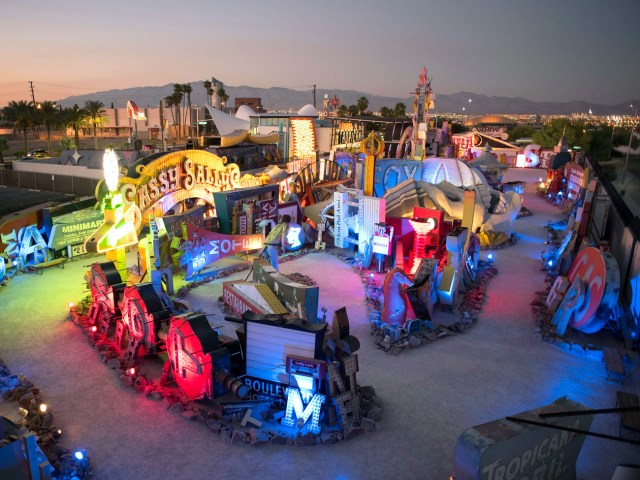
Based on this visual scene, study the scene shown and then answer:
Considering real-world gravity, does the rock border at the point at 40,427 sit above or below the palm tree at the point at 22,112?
below

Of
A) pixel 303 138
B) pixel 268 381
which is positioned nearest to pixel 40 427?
pixel 268 381

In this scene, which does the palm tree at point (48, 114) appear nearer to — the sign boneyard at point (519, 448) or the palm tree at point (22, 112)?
the palm tree at point (22, 112)

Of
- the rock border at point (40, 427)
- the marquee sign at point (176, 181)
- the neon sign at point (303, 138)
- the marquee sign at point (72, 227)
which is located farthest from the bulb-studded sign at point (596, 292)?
the neon sign at point (303, 138)

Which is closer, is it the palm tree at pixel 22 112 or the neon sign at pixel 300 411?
the neon sign at pixel 300 411

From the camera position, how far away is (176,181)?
22344 mm

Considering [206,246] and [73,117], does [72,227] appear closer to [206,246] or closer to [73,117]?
[206,246]

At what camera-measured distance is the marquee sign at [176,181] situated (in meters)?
20.3

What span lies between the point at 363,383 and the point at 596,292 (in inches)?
270

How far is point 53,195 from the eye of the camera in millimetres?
27156

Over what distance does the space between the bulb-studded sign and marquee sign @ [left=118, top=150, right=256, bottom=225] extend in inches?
612

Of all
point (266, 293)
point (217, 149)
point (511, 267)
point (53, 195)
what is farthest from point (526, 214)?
point (53, 195)

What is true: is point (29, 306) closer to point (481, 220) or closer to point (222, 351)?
point (222, 351)

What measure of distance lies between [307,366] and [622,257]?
13.8 meters

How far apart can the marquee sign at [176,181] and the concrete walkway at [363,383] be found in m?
4.77
